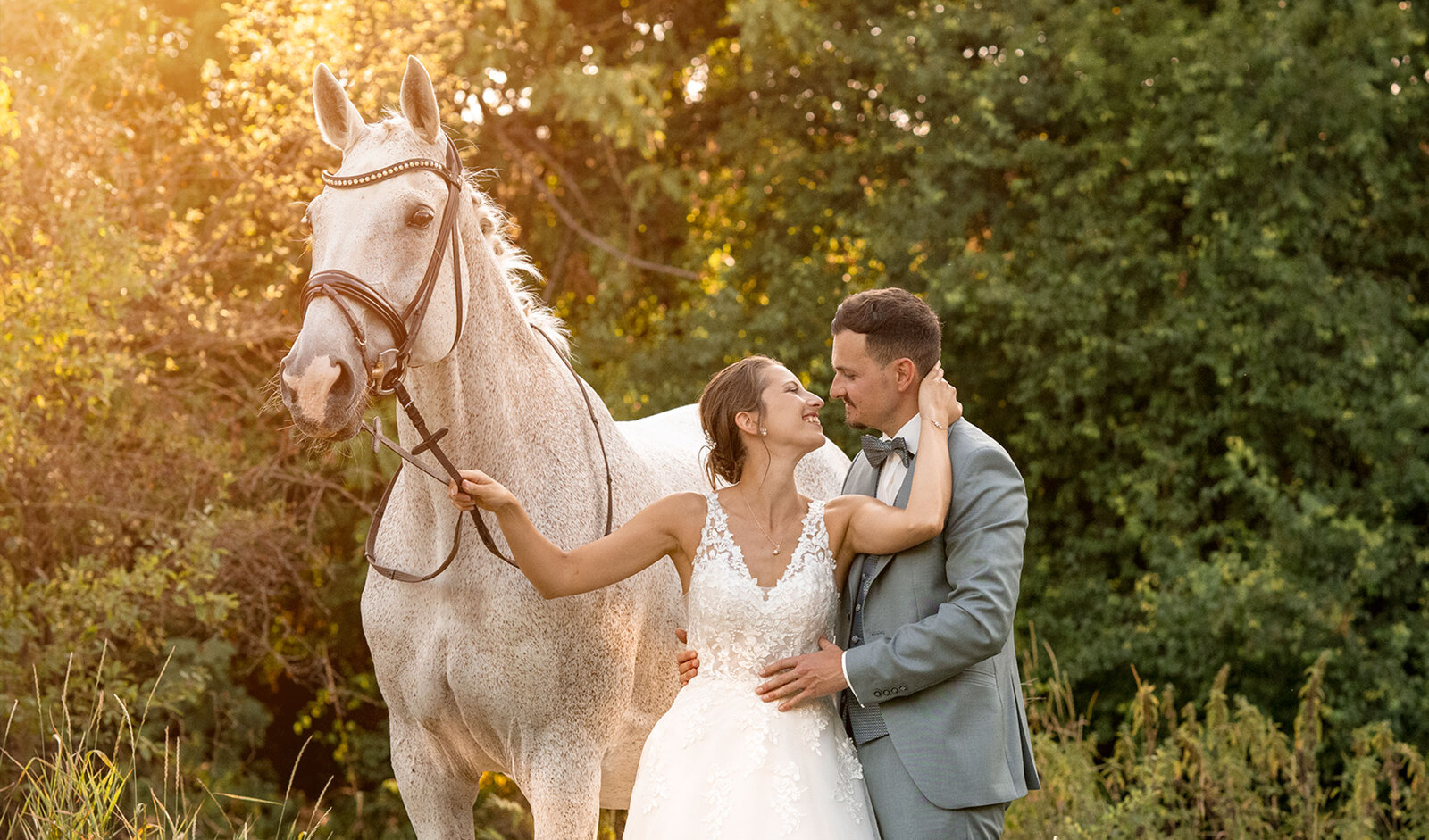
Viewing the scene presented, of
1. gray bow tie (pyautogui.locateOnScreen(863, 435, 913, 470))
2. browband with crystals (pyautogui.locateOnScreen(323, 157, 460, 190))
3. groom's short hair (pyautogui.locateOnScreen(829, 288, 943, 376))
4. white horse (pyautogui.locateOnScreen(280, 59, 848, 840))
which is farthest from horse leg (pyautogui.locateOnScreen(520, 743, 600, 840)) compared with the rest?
browband with crystals (pyautogui.locateOnScreen(323, 157, 460, 190))

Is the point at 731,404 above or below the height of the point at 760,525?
above

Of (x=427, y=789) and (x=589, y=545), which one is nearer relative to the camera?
(x=589, y=545)

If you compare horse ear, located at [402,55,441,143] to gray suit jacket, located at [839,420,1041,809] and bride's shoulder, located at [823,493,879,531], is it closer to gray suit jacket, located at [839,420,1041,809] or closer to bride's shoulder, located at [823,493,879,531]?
bride's shoulder, located at [823,493,879,531]

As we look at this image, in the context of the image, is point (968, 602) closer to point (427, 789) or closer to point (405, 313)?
point (405, 313)

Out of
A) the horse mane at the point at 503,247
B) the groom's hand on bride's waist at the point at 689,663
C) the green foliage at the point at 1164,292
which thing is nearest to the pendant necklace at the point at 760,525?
the groom's hand on bride's waist at the point at 689,663

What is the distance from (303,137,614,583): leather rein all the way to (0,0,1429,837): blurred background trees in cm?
357

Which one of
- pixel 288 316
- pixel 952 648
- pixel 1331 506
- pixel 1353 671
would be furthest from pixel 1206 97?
pixel 952 648

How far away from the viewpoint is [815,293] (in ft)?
34.7

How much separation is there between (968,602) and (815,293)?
800cm

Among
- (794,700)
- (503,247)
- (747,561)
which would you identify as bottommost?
(794,700)

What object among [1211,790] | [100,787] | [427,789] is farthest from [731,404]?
[1211,790]

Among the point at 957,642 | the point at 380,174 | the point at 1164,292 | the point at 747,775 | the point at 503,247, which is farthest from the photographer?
the point at 1164,292

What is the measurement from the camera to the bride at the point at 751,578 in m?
2.79

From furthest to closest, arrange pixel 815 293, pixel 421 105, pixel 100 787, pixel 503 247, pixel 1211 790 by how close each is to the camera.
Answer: pixel 815 293 → pixel 1211 790 → pixel 503 247 → pixel 100 787 → pixel 421 105
